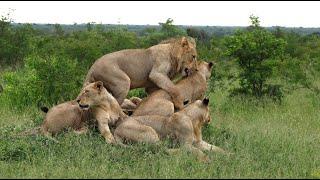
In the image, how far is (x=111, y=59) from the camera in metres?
8.70

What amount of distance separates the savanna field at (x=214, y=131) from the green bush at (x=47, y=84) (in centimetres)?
2

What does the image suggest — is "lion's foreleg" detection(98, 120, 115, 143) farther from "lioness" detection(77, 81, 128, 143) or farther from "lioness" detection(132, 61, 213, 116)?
"lioness" detection(132, 61, 213, 116)

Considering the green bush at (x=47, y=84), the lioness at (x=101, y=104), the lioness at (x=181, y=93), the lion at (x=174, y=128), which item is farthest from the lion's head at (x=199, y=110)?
the green bush at (x=47, y=84)

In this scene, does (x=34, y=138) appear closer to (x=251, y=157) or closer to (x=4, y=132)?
(x=4, y=132)

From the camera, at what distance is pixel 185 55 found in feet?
28.7

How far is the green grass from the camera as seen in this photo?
261 inches

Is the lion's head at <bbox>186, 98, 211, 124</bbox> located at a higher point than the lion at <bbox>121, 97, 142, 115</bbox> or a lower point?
higher

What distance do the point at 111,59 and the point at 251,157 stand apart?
2.57m

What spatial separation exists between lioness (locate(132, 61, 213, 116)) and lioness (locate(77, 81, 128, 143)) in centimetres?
44

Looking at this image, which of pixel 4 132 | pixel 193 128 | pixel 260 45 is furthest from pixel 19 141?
pixel 260 45

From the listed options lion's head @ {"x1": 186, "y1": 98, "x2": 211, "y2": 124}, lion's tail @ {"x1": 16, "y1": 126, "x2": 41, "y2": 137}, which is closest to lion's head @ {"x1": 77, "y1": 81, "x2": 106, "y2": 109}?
lion's tail @ {"x1": 16, "y1": 126, "x2": 41, "y2": 137}

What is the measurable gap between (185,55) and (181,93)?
22.3 inches

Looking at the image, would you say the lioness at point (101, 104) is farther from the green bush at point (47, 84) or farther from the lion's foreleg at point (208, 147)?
the green bush at point (47, 84)

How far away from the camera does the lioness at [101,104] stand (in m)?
8.21
